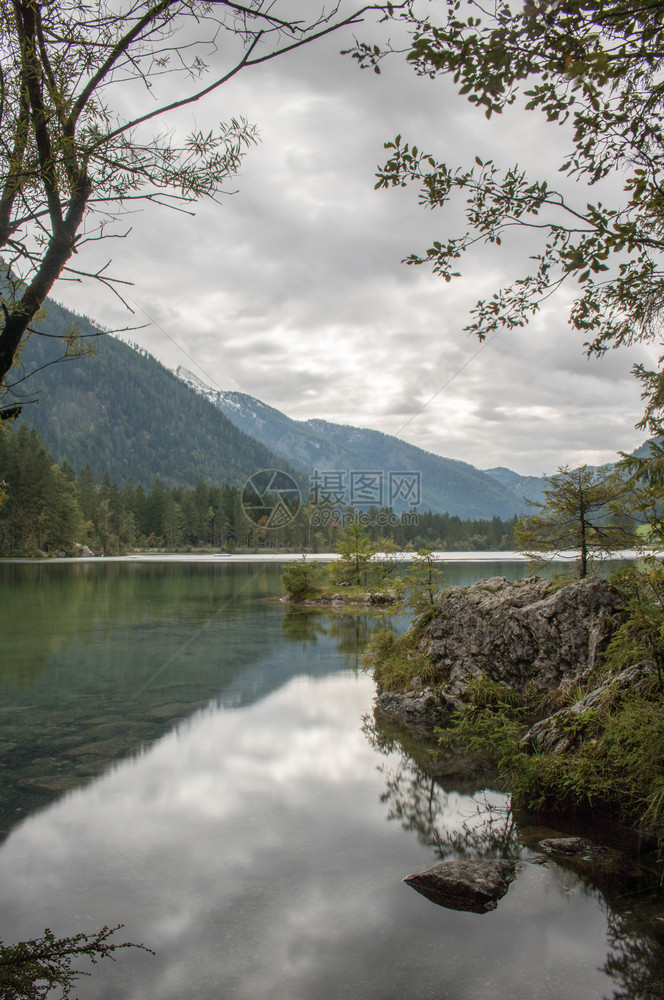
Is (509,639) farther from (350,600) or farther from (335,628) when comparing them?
(350,600)

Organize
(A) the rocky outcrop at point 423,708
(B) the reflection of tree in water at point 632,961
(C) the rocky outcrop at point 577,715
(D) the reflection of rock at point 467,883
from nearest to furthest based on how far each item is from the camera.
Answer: (B) the reflection of tree in water at point 632,961, (D) the reflection of rock at point 467,883, (C) the rocky outcrop at point 577,715, (A) the rocky outcrop at point 423,708

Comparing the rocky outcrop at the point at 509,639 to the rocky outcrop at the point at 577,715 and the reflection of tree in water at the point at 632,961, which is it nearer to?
the rocky outcrop at the point at 577,715

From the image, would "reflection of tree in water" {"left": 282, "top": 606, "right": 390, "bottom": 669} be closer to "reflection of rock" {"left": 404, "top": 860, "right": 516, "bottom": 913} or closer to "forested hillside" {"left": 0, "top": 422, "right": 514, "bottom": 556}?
"reflection of rock" {"left": 404, "top": 860, "right": 516, "bottom": 913}

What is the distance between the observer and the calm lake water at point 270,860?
498 cm

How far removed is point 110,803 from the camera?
336 inches

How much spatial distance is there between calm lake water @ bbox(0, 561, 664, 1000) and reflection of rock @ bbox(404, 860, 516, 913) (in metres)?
0.13

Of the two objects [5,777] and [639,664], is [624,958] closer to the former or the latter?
[639,664]

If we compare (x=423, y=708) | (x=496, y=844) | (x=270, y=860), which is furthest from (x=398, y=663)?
(x=270, y=860)

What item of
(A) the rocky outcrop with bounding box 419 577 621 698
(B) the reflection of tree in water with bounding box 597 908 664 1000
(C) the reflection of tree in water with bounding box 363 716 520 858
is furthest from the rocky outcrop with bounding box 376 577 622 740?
(B) the reflection of tree in water with bounding box 597 908 664 1000

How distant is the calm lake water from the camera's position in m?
4.98

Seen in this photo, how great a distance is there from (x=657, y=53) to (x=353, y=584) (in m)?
40.0

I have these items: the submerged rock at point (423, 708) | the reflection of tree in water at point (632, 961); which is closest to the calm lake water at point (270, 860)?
the reflection of tree in water at point (632, 961)

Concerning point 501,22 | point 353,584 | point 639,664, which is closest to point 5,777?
point 639,664

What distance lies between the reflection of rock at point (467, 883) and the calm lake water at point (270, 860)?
0.13 metres
